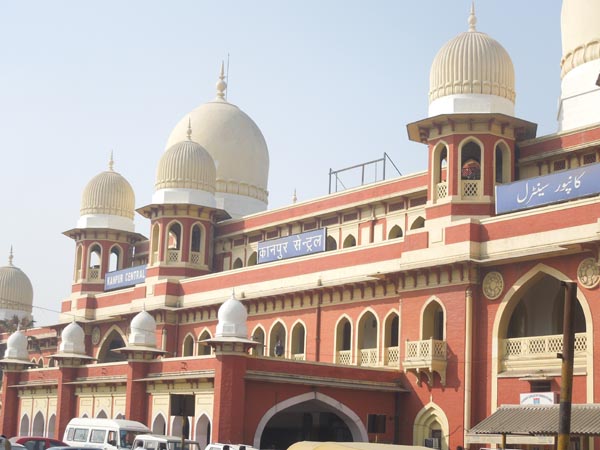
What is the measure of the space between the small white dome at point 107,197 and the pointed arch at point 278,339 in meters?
14.9

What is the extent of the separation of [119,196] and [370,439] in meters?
23.4

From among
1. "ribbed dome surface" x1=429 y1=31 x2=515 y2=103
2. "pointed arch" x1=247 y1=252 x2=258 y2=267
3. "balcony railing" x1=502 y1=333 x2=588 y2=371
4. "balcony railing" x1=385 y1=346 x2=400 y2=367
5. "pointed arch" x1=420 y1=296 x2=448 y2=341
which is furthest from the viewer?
"pointed arch" x1=247 y1=252 x2=258 y2=267

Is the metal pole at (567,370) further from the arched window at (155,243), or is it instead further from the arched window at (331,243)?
the arched window at (155,243)

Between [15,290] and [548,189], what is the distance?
45.0 meters

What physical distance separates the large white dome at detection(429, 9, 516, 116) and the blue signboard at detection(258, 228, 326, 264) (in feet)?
26.6

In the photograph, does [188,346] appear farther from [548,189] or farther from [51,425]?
[548,189]

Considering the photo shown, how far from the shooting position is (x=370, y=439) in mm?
33219

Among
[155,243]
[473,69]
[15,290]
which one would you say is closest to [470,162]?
[473,69]

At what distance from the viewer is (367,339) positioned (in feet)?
123

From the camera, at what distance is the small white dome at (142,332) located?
37.7 m

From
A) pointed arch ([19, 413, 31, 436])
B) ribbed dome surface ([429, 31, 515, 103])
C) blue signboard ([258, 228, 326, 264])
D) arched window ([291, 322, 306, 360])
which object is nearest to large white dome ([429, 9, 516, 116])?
ribbed dome surface ([429, 31, 515, 103])

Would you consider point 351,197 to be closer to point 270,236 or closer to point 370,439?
point 270,236

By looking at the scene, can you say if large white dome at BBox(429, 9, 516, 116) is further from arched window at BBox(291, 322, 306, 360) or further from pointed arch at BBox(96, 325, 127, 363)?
pointed arch at BBox(96, 325, 127, 363)

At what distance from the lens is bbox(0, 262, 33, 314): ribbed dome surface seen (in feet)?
217
